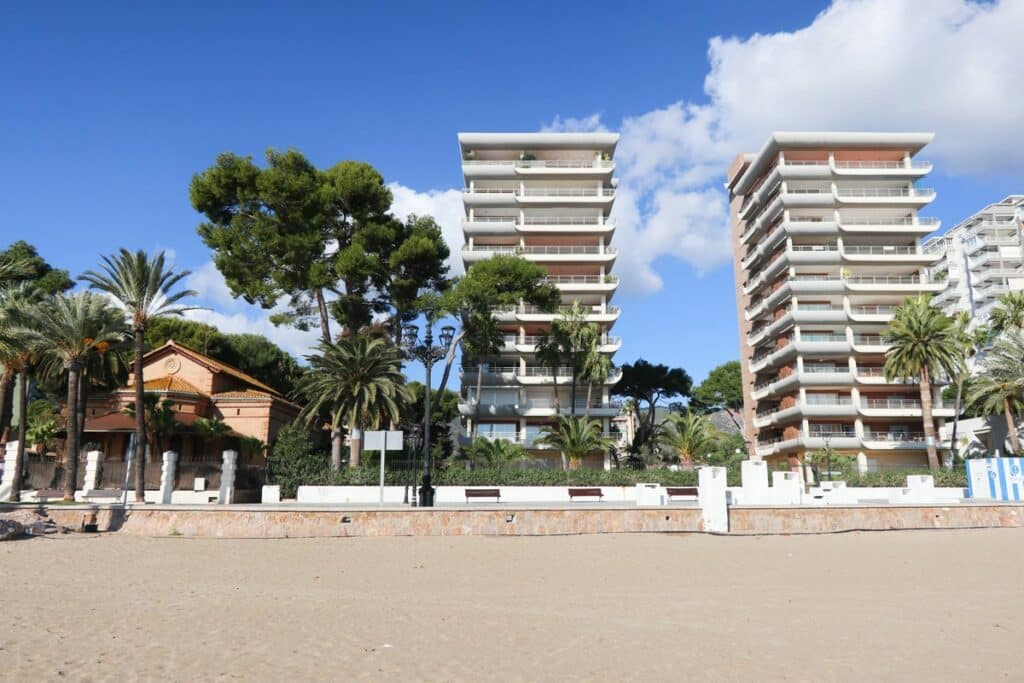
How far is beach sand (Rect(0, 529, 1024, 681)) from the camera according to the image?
24.0ft

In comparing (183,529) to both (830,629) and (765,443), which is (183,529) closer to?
(830,629)

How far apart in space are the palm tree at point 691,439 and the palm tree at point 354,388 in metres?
16.5

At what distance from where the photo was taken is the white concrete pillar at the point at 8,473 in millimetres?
28094

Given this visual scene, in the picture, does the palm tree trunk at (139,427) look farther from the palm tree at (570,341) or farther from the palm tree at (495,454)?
the palm tree at (570,341)

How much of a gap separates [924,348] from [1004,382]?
16.4 ft

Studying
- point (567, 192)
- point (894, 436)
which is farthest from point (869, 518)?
point (567, 192)

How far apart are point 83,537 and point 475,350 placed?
2694 cm

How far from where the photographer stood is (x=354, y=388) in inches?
1308

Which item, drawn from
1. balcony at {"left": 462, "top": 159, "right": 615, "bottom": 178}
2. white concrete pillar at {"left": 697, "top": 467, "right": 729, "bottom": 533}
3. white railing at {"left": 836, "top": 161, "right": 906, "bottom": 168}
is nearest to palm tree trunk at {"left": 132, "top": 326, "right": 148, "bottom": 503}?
white concrete pillar at {"left": 697, "top": 467, "right": 729, "bottom": 533}

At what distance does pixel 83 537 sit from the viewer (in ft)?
63.8

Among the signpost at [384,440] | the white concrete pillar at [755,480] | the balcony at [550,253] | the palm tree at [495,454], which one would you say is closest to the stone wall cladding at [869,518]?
the white concrete pillar at [755,480]

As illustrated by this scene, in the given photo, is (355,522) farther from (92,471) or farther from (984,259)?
(984,259)

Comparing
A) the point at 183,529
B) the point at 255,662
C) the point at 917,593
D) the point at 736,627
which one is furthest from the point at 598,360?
the point at 255,662

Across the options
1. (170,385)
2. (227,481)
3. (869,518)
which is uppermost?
(170,385)
